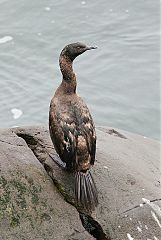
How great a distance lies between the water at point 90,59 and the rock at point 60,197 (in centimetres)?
389

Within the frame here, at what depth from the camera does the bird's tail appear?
5039 mm

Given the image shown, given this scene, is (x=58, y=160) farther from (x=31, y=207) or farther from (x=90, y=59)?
(x=90, y=59)

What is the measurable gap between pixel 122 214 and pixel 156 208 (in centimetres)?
33

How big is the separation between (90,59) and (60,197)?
6.09 meters

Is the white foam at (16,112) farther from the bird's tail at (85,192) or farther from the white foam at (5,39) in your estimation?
the bird's tail at (85,192)

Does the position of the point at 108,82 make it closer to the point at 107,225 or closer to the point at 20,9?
the point at 20,9

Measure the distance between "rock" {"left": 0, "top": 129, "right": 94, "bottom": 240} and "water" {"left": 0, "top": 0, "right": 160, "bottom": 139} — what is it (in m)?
4.44

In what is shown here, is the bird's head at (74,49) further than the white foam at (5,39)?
No

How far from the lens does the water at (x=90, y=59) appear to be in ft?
31.9

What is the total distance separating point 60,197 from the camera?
5039mm

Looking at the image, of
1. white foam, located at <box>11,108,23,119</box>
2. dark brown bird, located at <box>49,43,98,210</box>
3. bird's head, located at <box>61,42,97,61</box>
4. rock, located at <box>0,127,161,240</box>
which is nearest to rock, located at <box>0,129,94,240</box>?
rock, located at <box>0,127,161,240</box>

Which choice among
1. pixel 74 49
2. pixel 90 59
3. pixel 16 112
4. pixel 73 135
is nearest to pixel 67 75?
pixel 74 49

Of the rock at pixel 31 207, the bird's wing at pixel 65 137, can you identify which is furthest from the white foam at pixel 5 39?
the rock at pixel 31 207

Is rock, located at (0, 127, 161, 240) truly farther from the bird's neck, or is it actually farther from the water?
the water
